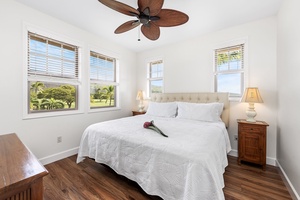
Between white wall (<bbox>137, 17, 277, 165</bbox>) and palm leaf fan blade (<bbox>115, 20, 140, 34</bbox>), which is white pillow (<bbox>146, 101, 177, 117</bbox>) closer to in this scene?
white wall (<bbox>137, 17, 277, 165</bbox>)

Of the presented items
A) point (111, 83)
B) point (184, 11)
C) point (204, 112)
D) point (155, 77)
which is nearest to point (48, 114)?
point (111, 83)

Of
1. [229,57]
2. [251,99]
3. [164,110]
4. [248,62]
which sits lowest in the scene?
[164,110]

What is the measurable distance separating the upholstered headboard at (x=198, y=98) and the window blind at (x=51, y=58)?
211 centimetres

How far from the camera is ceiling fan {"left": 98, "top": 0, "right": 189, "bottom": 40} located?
1.59 meters

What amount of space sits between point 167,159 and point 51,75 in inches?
104

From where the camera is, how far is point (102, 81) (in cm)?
358

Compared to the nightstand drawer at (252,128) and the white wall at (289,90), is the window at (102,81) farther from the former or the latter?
the white wall at (289,90)

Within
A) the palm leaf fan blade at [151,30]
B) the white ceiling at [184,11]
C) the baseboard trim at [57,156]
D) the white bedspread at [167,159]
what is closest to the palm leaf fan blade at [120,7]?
the palm leaf fan blade at [151,30]

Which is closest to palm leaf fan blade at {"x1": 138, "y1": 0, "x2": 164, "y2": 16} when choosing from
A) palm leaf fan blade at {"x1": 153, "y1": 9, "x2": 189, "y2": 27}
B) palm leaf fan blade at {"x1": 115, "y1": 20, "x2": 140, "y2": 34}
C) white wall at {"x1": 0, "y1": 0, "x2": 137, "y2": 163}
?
palm leaf fan blade at {"x1": 153, "y1": 9, "x2": 189, "y2": 27}

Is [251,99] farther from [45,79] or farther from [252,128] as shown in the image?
[45,79]

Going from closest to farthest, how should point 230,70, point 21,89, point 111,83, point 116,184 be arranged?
point 116,184
point 21,89
point 230,70
point 111,83

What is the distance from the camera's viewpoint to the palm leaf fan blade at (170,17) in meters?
1.75

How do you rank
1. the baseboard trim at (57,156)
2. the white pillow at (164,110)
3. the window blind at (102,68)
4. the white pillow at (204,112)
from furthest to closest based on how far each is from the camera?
the window blind at (102,68), the white pillow at (164,110), the white pillow at (204,112), the baseboard trim at (57,156)

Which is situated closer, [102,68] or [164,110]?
[164,110]
